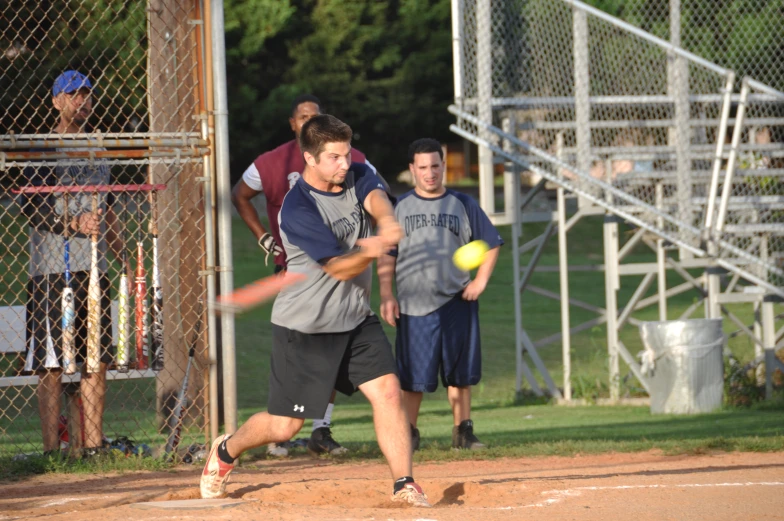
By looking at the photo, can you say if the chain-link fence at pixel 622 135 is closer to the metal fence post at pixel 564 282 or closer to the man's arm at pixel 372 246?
the metal fence post at pixel 564 282

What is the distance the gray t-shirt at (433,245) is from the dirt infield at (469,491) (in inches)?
47.4

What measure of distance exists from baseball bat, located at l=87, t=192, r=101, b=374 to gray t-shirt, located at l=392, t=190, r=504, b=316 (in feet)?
6.61

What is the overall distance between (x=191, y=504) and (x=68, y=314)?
2043 mm

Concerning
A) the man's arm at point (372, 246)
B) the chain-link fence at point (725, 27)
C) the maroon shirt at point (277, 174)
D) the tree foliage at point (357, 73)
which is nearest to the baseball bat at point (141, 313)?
the maroon shirt at point (277, 174)

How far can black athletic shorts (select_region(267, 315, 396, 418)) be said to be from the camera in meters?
5.71

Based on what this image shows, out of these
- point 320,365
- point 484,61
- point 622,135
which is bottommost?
point 320,365

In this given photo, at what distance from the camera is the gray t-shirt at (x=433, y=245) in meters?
7.82

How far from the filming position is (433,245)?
25.8ft

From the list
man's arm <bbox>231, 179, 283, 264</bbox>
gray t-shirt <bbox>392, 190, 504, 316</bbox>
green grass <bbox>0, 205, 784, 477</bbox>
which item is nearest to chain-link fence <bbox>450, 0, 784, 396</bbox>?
green grass <bbox>0, 205, 784, 477</bbox>

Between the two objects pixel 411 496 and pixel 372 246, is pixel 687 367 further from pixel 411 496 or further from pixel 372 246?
pixel 372 246

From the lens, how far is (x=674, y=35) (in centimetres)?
1446

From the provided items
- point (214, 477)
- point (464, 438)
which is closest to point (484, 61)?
point (464, 438)

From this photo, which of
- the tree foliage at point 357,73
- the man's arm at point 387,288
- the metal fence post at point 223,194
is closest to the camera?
the man's arm at point 387,288

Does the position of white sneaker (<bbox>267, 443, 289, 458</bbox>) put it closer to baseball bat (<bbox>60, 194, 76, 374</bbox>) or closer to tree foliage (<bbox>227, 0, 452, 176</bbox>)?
baseball bat (<bbox>60, 194, 76, 374</bbox>)
